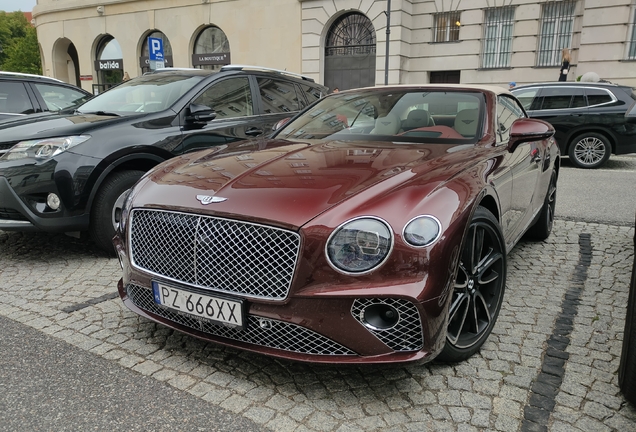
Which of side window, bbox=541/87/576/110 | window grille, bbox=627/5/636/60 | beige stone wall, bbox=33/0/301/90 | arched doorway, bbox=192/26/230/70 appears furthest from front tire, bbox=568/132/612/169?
arched doorway, bbox=192/26/230/70

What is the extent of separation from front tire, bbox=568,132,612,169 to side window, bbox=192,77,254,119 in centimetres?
777

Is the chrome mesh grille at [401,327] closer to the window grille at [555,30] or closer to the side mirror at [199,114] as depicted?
the side mirror at [199,114]

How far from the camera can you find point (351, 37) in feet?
80.4

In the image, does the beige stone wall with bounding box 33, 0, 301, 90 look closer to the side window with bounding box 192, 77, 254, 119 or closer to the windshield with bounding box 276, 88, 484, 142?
the side window with bounding box 192, 77, 254, 119

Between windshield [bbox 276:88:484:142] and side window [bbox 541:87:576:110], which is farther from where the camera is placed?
side window [bbox 541:87:576:110]

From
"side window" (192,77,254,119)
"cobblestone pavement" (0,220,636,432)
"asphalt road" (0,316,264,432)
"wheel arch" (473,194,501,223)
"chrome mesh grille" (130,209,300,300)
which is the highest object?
"side window" (192,77,254,119)

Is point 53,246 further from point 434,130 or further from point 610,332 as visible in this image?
point 610,332

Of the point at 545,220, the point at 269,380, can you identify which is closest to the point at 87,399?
the point at 269,380

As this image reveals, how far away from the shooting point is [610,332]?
126 inches

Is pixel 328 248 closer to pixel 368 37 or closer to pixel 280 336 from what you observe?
pixel 280 336

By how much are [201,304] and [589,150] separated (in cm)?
1041

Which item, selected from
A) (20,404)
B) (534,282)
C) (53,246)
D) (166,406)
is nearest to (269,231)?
(166,406)

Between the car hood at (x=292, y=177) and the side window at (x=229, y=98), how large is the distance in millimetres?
2183

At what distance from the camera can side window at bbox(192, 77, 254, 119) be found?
5430mm
